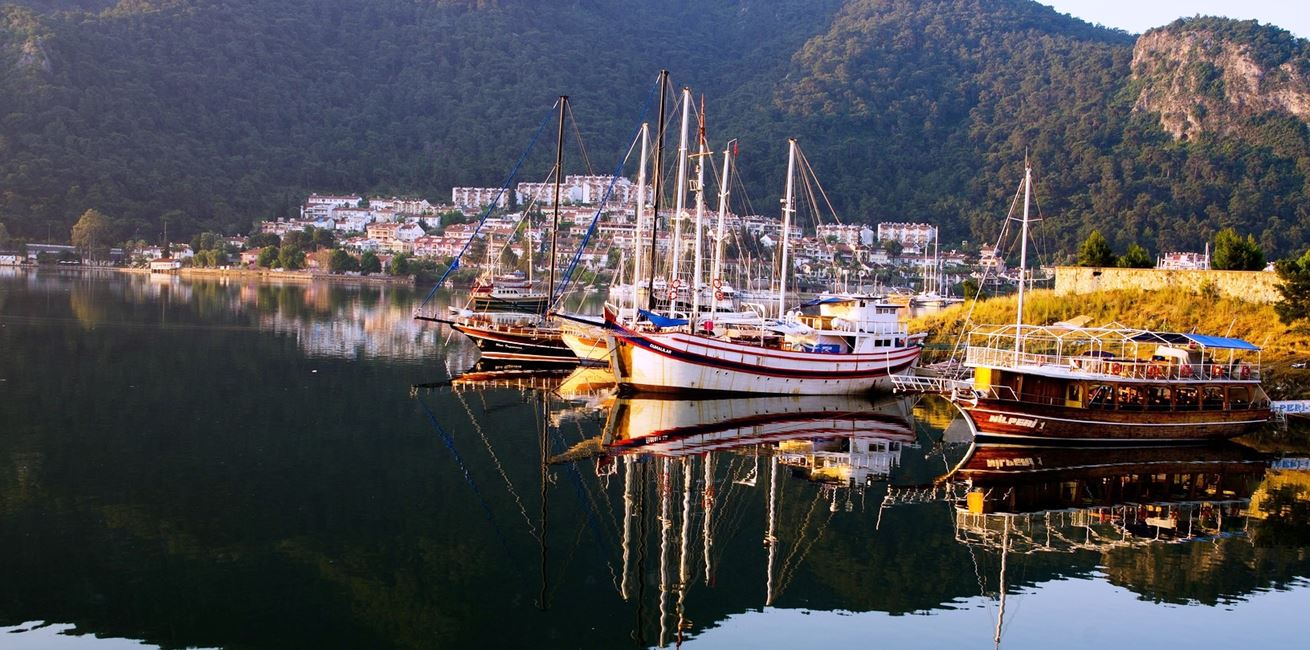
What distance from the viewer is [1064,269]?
3741 cm

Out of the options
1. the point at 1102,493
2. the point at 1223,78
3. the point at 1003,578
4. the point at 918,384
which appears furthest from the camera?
the point at 1223,78

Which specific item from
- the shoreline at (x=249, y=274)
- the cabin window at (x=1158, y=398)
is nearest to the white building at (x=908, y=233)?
the shoreline at (x=249, y=274)

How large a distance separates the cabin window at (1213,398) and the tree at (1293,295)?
6.36m

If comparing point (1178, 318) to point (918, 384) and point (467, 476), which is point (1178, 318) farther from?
point (467, 476)

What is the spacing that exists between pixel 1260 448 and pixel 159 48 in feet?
460

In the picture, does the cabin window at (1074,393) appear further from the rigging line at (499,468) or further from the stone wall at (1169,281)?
the stone wall at (1169,281)

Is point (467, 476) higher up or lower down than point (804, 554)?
higher up

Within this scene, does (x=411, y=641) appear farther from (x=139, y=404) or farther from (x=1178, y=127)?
(x=1178, y=127)

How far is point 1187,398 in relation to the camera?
22781 millimetres

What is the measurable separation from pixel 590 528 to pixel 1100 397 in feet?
37.0

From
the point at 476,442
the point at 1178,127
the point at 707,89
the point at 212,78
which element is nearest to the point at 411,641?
the point at 476,442

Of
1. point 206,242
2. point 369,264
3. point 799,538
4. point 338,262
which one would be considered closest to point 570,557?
point 799,538

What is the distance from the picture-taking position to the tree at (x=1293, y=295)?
91.2ft

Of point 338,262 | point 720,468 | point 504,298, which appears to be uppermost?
point 338,262
